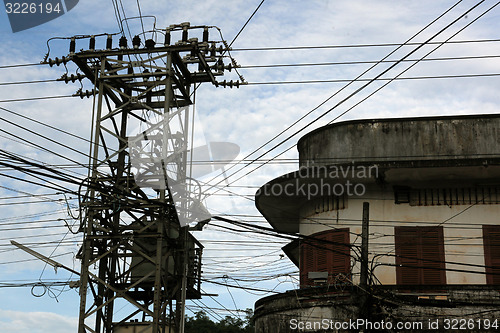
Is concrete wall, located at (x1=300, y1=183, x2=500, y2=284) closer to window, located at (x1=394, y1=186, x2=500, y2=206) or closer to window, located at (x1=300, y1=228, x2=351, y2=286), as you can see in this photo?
window, located at (x1=394, y1=186, x2=500, y2=206)

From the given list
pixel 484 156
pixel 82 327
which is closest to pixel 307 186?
pixel 484 156

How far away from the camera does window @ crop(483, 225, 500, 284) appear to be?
25188 mm

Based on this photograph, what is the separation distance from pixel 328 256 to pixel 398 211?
3142 mm

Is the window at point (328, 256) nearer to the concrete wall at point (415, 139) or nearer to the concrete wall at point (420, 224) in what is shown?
the concrete wall at point (420, 224)

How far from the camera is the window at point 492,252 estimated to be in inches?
992

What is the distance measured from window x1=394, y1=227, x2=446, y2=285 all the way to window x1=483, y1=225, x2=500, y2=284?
59.5 inches

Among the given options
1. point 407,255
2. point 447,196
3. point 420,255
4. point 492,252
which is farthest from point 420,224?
point 492,252

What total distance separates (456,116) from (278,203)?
26.0ft

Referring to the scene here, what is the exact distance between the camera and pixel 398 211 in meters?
26.5

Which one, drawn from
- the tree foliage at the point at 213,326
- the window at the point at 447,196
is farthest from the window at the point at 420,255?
the tree foliage at the point at 213,326

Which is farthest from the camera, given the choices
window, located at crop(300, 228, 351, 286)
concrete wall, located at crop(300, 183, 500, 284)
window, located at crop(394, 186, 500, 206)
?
window, located at crop(300, 228, 351, 286)

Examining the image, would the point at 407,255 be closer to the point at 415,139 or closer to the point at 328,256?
the point at 328,256

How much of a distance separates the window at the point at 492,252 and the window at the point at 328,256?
4886 millimetres

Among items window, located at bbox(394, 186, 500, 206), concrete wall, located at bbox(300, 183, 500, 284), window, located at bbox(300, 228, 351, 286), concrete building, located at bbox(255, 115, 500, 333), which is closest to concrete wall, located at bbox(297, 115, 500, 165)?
concrete building, located at bbox(255, 115, 500, 333)
